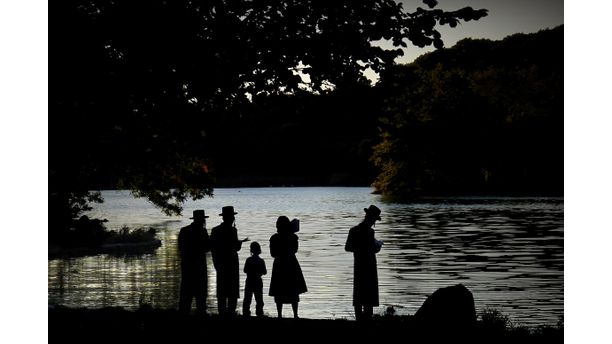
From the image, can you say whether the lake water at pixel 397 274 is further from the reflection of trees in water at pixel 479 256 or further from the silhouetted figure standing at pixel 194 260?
the silhouetted figure standing at pixel 194 260

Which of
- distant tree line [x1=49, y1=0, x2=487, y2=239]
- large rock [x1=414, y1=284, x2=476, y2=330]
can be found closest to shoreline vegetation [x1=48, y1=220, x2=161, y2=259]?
distant tree line [x1=49, y1=0, x2=487, y2=239]

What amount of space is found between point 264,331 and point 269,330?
0.08 meters

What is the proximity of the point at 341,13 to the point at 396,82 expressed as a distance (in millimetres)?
1819

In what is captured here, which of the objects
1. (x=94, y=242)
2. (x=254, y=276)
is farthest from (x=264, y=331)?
(x=94, y=242)

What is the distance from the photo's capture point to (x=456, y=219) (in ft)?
240

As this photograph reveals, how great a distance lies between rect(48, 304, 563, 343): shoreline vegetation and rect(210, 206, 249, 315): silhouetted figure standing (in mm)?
1463

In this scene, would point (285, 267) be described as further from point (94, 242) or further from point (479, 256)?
point (94, 242)

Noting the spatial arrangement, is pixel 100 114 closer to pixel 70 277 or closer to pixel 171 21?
pixel 171 21

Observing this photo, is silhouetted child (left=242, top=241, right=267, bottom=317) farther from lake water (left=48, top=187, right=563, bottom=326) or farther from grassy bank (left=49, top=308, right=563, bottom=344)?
lake water (left=48, top=187, right=563, bottom=326)

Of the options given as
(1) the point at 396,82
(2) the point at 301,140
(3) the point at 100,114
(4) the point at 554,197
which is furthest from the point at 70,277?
(2) the point at 301,140

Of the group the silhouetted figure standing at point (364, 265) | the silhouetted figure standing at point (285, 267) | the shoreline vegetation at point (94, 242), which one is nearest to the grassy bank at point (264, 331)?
the silhouetted figure standing at point (364, 265)

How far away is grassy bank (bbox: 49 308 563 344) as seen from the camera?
14.9m

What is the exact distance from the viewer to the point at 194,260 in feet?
61.2

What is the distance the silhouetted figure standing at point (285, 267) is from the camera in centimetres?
1792
